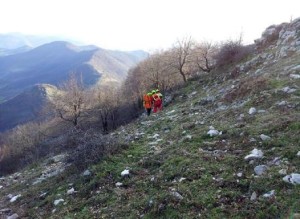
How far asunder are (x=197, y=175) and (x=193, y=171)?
0.21m

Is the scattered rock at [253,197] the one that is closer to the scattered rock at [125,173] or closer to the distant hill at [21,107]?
the scattered rock at [125,173]

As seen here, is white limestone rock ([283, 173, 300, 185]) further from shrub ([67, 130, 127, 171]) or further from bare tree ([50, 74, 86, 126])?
bare tree ([50, 74, 86, 126])

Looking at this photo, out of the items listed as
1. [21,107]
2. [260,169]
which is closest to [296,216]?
[260,169]

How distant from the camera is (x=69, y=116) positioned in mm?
40438

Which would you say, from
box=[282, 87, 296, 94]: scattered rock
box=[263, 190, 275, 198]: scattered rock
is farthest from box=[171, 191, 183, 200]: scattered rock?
box=[282, 87, 296, 94]: scattered rock

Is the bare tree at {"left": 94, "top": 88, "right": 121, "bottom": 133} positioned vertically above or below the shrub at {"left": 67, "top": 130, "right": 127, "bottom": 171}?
below

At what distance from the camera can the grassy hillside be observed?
21.4 feet

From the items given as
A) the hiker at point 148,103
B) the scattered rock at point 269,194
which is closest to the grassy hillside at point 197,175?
the scattered rock at point 269,194

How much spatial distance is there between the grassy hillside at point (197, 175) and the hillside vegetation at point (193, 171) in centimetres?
2

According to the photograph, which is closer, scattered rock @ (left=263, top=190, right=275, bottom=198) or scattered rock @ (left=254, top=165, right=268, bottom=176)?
scattered rock @ (left=263, top=190, right=275, bottom=198)

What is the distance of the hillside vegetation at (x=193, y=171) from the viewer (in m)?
6.57

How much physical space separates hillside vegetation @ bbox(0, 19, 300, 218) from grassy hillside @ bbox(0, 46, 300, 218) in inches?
0.8

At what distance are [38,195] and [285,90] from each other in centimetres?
853

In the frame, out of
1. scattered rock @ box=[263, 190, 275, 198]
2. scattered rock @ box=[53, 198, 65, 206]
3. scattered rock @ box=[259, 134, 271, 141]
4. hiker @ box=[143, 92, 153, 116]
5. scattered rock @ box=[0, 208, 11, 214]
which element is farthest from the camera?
hiker @ box=[143, 92, 153, 116]
